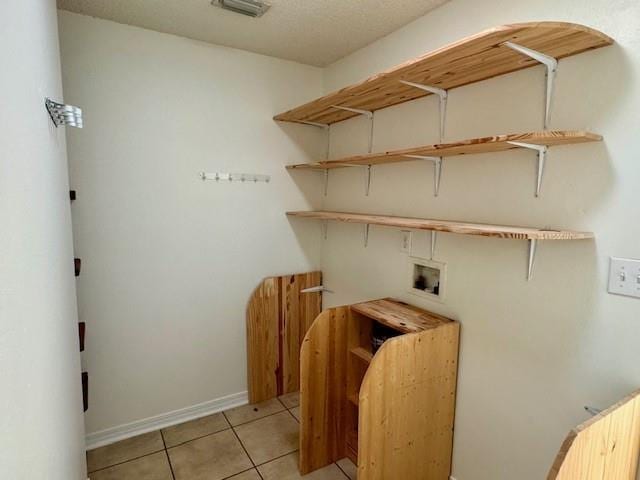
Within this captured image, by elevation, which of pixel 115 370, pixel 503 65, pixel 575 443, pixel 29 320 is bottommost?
pixel 115 370

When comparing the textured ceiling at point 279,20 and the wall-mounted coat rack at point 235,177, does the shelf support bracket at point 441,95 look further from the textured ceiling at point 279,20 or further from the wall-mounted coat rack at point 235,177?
the wall-mounted coat rack at point 235,177

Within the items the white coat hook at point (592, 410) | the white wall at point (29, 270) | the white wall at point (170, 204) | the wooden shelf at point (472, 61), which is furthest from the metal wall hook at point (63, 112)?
the white coat hook at point (592, 410)

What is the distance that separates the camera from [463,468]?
1.82m

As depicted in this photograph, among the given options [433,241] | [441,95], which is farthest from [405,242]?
[441,95]

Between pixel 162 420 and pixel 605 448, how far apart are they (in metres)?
2.46

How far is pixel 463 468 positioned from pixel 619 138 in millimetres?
1670

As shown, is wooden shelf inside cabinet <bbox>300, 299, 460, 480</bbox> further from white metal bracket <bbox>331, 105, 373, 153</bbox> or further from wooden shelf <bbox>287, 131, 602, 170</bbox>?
white metal bracket <bbox>331, 105, 373, 153</bbox>

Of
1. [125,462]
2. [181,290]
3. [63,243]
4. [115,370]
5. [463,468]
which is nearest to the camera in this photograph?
[63,243]

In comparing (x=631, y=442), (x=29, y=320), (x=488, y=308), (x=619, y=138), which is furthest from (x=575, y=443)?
(x=29, y=320)

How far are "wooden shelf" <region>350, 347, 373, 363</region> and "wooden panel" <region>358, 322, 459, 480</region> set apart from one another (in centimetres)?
36

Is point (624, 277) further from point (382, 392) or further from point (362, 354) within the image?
point (362, 354)

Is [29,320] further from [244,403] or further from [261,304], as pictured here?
[244,403]

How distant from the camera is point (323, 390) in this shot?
2.08 m

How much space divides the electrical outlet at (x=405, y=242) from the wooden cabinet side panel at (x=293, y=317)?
99cm
